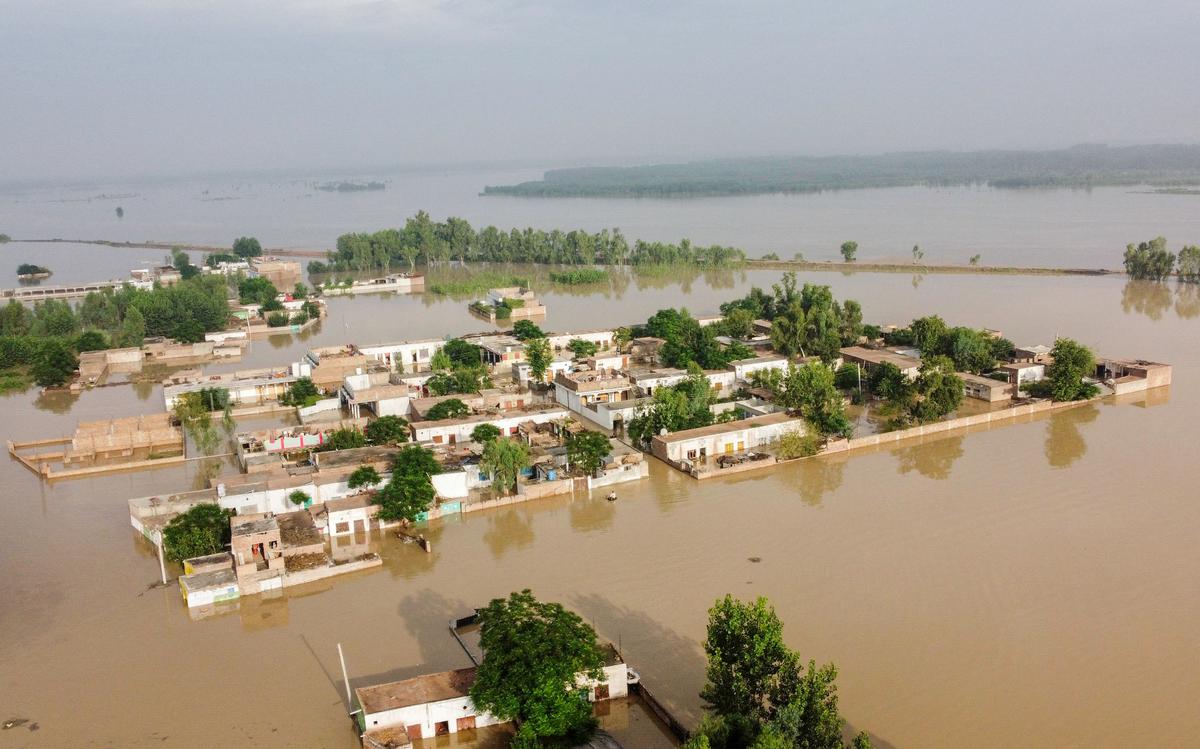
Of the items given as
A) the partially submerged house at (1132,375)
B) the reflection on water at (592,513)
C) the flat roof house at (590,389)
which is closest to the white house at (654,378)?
the flat roof house at (590,389)

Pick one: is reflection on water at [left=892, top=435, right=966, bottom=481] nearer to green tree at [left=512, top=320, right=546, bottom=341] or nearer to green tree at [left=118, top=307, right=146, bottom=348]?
green tree at [left=512, top=320, right=546, bottom=341]

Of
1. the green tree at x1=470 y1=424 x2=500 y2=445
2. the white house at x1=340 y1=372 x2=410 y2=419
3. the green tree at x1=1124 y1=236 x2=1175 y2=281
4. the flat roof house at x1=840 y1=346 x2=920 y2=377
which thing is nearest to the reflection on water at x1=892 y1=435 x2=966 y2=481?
the flat roof house at x1=840 y1=346 x2=920 y2=377

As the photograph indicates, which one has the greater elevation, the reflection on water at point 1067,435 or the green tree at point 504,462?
the green tree at point 504,462

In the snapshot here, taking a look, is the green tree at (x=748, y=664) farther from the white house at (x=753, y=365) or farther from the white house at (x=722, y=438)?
the white house at (x=753, y=365)

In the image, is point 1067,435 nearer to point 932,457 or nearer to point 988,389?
point 988,389

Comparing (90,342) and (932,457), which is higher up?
(90,342)

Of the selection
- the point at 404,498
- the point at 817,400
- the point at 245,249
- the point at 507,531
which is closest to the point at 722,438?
the point at 817,400

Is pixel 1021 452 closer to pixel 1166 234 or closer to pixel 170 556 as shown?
pixel 170 556
